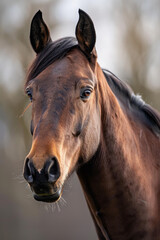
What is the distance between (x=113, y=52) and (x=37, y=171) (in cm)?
1283

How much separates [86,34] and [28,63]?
10762 millimetres

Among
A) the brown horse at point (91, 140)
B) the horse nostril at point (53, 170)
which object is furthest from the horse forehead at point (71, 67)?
the horse nostril at point (53, 170)

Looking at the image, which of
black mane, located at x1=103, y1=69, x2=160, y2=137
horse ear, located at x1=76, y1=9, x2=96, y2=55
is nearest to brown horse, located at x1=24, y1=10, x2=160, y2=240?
horse ear, located at x1=76, y1=9, x2=96, y2=55

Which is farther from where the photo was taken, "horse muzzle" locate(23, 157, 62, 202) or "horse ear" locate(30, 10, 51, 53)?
"horse ear" locate(30, 10, 51, 53)

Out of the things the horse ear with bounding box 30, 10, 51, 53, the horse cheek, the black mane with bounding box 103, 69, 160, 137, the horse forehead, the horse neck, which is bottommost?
the horse neck

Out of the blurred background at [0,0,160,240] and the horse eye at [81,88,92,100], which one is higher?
the blurred background at [0,0,160,240]

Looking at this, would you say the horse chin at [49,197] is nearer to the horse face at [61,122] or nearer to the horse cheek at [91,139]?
the horse face at [61,122]

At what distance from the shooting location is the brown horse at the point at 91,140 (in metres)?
2.71

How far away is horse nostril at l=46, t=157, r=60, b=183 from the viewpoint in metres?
2.50

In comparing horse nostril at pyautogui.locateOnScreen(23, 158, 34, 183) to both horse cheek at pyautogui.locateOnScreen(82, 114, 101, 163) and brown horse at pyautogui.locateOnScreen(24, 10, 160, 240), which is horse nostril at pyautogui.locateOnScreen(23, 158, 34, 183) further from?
horse cheek at pyautogui.locateOnScreen(82, 114, 101, 163)

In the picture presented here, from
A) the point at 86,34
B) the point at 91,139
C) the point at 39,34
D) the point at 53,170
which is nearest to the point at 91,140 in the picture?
the point at 91,139

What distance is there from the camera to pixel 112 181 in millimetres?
3092

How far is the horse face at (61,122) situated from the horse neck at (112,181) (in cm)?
13

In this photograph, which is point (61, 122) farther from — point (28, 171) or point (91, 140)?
Result: point (28, 171)
